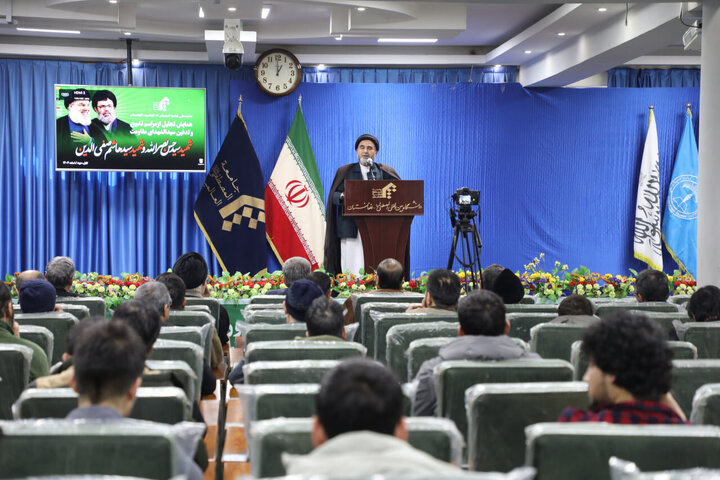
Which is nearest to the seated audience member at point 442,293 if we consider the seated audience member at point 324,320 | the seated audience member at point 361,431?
the seated audience member at point 324,320

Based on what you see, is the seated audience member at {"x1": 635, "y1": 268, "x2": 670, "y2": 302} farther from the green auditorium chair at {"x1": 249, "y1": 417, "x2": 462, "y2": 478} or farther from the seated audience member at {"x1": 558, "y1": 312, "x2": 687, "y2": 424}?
the green auditorium chair at {"x1": 249, "y1": 417, "x2": 462, "y2": 478}

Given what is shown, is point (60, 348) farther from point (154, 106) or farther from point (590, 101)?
point (590, 101)

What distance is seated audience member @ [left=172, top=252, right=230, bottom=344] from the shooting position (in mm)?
5242

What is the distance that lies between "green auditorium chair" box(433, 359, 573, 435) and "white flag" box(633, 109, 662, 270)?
28.6ft

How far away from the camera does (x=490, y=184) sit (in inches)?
428


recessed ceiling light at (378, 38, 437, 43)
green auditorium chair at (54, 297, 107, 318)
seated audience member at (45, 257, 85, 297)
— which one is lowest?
green auditorium chair at (54, 297, 107, 318)

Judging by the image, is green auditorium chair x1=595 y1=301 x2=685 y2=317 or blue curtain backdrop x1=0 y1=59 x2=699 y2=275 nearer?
green auditorium chair x1=595 y1=301 x2=685 y2=317

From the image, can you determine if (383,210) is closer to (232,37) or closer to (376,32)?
(376,32)

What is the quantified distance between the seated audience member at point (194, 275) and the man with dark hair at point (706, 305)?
2718mm

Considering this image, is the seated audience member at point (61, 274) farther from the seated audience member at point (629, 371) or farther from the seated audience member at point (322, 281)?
the seated audience member at point (629, 371)

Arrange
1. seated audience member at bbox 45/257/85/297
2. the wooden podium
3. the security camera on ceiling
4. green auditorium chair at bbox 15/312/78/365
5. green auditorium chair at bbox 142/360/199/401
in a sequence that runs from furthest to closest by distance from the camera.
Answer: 1. the security camera on ceiling
2. the wooden podium
3. seated audience member at bbox 45/257/85/297
4. green auditorium chair at bbox 15/312/78/365
5. green auditorium chair at bbox 142/360/199/401

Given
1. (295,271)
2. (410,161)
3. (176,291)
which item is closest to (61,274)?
(176,291)

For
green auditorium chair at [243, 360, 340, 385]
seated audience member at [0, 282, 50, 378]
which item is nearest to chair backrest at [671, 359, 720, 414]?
green auditorium chair at [243, 360, 340, 385]

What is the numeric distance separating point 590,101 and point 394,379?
10.0 meters
